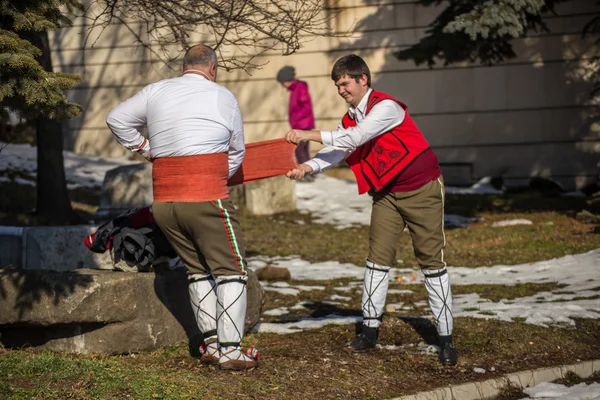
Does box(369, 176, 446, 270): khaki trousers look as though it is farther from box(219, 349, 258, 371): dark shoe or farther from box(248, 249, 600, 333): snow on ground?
box(248, 249, 600, 333): snow on ground

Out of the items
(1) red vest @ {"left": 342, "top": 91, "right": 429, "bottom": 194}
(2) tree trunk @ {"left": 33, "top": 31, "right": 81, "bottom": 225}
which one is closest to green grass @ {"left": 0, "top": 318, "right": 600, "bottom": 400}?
(1) red vest @ {"left": 342, "top": 91, "right": 429, "bottom": 194}

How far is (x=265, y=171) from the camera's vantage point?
699cm

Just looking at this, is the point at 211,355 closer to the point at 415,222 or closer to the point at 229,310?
the point at 229,310

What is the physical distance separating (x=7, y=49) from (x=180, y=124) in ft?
3.81

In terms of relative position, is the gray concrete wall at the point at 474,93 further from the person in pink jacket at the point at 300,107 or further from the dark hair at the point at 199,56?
the dark hair at the point at 199,56

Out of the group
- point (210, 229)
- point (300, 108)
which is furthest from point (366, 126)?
point (300, 108)

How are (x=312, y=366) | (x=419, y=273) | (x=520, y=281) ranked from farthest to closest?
1. (x=419, y=273)
2. (x=520, y=281)
3. (x=312, y=366)

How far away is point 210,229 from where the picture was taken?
20.0ft

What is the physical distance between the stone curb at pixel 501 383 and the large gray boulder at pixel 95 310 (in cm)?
190

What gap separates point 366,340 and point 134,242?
1.79m

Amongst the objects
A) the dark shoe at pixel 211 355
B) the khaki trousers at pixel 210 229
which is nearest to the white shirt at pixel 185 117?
the khaki trousers at pixel 210 229

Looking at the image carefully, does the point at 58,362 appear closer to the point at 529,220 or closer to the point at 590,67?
the point at 529,220

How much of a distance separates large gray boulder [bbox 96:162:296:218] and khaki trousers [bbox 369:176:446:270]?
24.2 ft

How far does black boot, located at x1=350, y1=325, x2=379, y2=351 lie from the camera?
695cm
